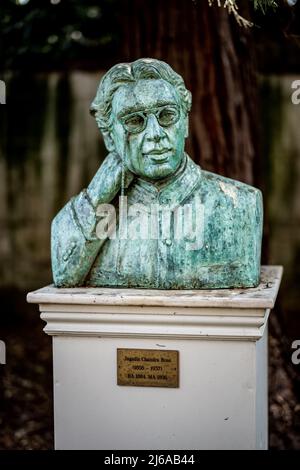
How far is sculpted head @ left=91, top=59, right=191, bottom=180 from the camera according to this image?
121 inches

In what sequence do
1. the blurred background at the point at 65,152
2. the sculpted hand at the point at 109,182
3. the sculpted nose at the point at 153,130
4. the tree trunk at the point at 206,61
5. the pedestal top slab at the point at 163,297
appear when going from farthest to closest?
the blurred background at the point at 65,152 < the tree trunk at the point at 206,61 < the sculpted hand at the point at 109,182 < the sculpted nose at the point at 153,130 < the pedestal top slab at the point at 163,297

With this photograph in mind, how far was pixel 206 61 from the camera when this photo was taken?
4.45 metres

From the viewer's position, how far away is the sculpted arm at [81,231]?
320 cm

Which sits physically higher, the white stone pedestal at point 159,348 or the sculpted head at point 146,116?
the sculpted head at point 146,116

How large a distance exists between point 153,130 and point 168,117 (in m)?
0.11

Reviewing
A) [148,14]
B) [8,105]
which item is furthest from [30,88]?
[148,14]

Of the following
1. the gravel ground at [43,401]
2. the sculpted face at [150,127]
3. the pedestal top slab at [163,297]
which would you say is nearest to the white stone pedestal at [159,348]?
the pedestal top slab at [163,297]

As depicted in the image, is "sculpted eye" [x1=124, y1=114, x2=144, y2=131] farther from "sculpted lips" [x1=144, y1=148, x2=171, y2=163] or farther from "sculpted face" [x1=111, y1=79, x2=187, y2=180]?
"sculpted lips" [x1=144, y1=148, x2=171, y2=163]

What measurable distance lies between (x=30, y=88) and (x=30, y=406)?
8.53 ft

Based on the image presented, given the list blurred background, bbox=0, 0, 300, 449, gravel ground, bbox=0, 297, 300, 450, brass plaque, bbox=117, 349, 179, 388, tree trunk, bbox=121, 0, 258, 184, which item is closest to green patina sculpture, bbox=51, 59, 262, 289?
brass plaque, bbox=117, 349, 179, 388

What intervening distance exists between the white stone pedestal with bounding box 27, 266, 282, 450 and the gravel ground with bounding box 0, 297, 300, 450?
4.57 ft

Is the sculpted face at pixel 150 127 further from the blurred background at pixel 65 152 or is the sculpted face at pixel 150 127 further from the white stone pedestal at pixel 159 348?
the blurred background at pixel 65 152

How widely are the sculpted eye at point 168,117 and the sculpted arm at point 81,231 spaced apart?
269 millimetres

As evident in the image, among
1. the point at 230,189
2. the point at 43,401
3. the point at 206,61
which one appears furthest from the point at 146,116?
the point at 43,401
